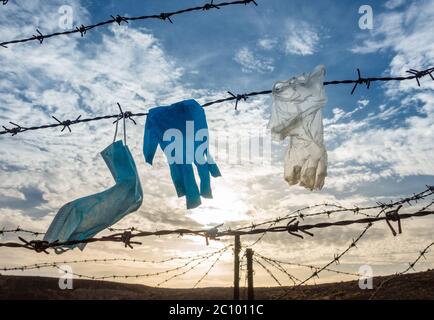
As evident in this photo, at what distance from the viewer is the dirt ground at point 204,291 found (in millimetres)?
12328

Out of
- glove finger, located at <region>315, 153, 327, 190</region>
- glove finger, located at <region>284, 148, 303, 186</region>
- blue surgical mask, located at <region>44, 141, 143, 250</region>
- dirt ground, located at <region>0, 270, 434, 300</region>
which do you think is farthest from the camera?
dirt ground, located at <region>0, 270, 434, 300</region>

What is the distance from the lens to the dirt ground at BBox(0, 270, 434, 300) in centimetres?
1233

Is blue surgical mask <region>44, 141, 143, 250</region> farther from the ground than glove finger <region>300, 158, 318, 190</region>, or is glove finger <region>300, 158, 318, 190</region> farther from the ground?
glove finger <region>300, 158, 318, 190</region>

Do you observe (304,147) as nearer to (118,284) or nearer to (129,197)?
(129,197)

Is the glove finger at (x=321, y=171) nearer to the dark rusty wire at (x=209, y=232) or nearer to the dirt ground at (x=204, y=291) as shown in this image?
the dark rusty wire at (x=209, y=232)

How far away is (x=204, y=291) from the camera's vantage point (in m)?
17.6

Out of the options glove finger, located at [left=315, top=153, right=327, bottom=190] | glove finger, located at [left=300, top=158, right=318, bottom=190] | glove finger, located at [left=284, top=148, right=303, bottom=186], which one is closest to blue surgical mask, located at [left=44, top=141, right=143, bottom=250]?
glove finger, located at [left=284, top=148, right=303, bottom=186]

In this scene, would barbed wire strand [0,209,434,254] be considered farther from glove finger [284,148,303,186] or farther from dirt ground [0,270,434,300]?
dirt ground [0,270,434,300]

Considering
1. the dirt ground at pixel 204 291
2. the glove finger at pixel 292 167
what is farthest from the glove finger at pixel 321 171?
the dirt ground at pixel 204 291

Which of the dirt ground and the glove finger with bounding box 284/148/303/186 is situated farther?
the dirt ground

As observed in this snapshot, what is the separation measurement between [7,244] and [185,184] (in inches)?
70.1

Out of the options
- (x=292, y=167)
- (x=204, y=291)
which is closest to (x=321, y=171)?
(x=292, y=167)

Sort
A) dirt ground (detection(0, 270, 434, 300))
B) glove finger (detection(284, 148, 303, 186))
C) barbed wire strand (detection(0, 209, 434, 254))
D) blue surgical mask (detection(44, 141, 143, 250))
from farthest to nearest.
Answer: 1. dirt ground (detection(0, 270, 434, 300))
2. blue surgical mask (detection(44, 141, 143, 250))
3. glove finger (detection(284, 148, 303, 186))
4. barbed wire strand (detection(0, 209, 434, 254))

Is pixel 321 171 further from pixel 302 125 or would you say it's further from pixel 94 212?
pixel 94 212
